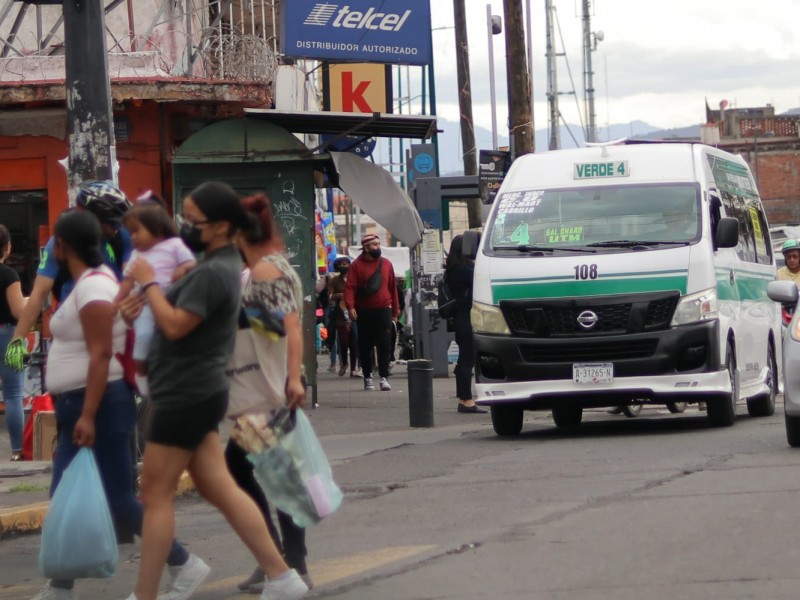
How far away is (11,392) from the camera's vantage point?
39.9 ft

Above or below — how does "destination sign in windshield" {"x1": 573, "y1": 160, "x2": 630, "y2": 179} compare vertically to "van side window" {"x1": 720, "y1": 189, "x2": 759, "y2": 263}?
above

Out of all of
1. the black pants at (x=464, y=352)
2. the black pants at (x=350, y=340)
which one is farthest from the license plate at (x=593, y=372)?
the black pants at (x=350, y=340)

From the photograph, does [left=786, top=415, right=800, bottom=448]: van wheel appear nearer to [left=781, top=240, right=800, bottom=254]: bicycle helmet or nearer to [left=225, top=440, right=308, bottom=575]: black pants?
[left=225, top=440, right=308, bottom=575]: black pants

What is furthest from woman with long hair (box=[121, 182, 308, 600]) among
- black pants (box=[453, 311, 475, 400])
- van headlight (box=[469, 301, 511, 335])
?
black pants (box=[453, 311, 475, 400])

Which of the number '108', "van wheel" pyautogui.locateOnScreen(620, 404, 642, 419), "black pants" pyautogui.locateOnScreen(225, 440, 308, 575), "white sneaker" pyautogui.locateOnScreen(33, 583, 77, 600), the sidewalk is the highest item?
the number '108'

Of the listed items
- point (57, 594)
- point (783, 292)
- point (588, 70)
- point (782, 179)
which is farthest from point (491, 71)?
point (782, 179)

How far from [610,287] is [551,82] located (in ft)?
162

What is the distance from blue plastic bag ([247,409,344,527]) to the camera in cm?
627

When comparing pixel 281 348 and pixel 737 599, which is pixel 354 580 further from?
pixel 737 599

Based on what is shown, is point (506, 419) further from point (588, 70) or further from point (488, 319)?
point (588, 70)

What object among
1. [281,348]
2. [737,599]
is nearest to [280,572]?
[281,348]

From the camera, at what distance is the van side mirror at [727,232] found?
12.9m

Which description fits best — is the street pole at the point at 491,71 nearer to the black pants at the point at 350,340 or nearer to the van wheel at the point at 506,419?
the black pants at the point at 350,340

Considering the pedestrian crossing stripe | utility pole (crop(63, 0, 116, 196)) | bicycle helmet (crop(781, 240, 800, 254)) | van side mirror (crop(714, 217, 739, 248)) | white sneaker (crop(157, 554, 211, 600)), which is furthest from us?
bicycle helmet (crop(781, 240, 800, 254))
